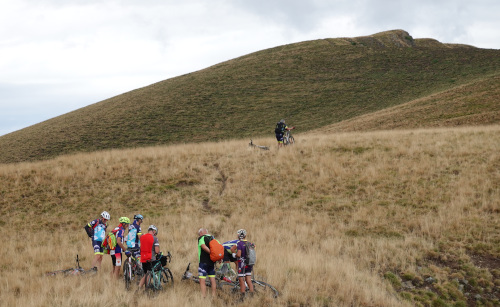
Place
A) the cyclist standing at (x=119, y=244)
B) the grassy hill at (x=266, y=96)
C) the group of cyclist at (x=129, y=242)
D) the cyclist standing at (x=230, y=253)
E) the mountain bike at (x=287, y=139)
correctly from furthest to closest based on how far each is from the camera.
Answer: the grassy hill at (x=266, y=96), the mountain bike at (x=287, y=139), the cyclist standing at (x=119, y=244), the group of cyclist at (x=129, y=242), the cyclist standing at (x=230, y=253)

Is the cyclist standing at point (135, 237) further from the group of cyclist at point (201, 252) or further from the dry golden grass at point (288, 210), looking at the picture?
the dry golden grass at point (288, 210)

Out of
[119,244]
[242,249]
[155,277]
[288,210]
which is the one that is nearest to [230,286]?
[242,249]

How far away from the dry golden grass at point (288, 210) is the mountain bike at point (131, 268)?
322 millimetres

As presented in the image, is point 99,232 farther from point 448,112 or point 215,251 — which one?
point 448,112

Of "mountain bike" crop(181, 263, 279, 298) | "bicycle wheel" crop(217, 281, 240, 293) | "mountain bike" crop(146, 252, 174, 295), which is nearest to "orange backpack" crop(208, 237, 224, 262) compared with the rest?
"mountain bike" crop(181, 263, 279, 298)

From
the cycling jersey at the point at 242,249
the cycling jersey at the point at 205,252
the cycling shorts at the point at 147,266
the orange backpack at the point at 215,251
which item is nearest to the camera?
the orange backpack at the point at 215,251

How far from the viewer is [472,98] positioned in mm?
38312

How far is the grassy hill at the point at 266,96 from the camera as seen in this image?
149ft

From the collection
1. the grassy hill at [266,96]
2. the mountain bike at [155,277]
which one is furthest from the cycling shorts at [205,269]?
the grassy hill at [266,96]

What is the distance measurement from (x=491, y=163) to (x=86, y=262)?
18432 millimetres

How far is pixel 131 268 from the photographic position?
9.89 metres

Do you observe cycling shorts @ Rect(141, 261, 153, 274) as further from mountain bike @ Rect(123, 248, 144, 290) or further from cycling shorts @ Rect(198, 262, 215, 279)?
cycling shorts @ Rect(198, 262, 215, 279)

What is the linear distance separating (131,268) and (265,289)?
12.2 ft

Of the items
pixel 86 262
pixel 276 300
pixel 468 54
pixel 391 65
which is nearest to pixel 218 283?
pixel 276 300
